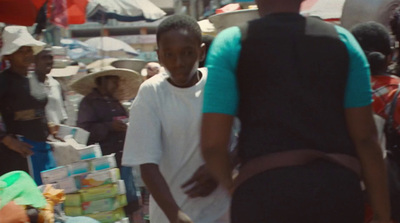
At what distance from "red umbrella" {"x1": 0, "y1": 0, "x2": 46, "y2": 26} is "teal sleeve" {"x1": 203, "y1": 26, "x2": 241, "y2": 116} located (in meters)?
5.12

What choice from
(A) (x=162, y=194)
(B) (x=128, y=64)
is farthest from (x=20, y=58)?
(B) (x=128, y=64)

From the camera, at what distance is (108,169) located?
19.6ft

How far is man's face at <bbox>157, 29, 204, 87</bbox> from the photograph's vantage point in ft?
10.8

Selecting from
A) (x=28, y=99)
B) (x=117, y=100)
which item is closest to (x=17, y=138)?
(x=28, y=99)

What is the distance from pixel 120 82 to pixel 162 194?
208 inches

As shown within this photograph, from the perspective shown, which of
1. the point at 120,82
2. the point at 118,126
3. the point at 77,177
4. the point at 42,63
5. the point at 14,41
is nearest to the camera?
the point at 77,177

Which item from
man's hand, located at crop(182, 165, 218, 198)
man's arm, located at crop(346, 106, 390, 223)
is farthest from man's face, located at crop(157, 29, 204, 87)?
man's arm, located at crop(346, 106, 390, 223)

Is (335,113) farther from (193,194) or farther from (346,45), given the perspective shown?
(193,194)

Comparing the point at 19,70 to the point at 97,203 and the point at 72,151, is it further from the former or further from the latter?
the point at 97,203

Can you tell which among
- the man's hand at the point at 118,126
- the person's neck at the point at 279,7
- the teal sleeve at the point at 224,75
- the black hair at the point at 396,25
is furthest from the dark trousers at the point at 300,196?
the man's hand at the point at 118,126

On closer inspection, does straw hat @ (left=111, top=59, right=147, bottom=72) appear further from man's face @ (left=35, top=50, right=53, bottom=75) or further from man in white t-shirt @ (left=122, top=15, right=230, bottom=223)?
man in white t-shirt @ (left=122, top=15, right=230, bottom=223)

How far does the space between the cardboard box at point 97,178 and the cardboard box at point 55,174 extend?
0.42 ft

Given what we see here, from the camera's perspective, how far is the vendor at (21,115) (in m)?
6.20

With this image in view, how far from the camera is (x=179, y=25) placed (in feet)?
10.9
